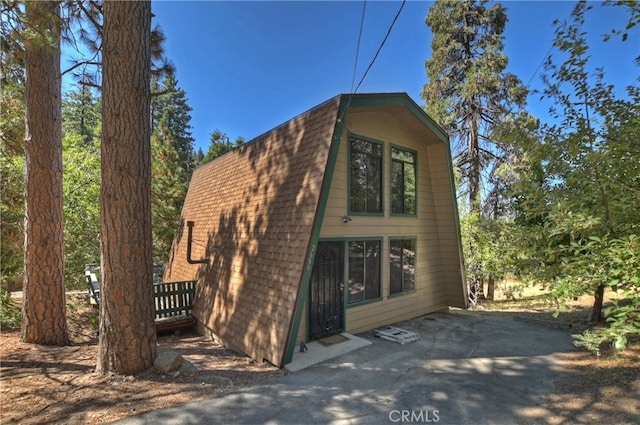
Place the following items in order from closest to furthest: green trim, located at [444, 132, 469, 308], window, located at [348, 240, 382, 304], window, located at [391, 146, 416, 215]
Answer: window, located at [348, 240, 382, 304] < window, located at [391, 146, 416, 215] < green trim, located at [444, 132, 469, 308]

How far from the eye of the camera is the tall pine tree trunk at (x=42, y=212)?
5.54 metres

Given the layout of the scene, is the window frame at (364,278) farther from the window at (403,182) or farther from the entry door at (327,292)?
the window at (403,182)

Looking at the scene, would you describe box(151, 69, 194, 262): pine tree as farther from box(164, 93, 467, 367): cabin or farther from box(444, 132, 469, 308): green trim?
box(444, 132, 469, 308): green trim

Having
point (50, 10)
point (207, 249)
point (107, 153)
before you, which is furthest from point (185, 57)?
point (107, 153)

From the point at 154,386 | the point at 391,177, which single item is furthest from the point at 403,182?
the point at 154,386

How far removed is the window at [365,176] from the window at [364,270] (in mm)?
798

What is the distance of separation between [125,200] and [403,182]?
6052 millimetres

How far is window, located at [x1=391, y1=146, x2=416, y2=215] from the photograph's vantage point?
766 centimetres

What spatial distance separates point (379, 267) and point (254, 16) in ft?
26.1

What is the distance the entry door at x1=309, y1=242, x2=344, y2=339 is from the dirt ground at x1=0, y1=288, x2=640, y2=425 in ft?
4.93

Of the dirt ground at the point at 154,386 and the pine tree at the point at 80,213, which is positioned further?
the pine tree at the point at 80,213

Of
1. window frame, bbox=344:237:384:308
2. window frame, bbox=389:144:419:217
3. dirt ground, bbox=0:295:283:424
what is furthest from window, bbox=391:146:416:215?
dirt ground, bbox=0:295:283:424

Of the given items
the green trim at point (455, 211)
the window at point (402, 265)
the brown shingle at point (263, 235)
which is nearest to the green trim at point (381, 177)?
the window at point (402, 265)

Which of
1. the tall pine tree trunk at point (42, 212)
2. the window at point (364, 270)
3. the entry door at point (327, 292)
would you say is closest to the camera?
the tall pine tree trunk at point (42, 212)
